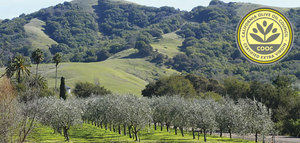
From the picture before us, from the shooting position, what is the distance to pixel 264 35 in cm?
3167

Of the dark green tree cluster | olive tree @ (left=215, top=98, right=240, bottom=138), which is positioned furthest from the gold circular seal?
olive tree @ (left=215, top=98, right=240, bottom=138)

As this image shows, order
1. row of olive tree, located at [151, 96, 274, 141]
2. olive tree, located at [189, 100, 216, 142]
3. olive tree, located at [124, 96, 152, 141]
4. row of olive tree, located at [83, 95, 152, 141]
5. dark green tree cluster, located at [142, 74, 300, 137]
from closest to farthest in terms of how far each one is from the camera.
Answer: olive tree, located at [124, 96, 152, 141], row of olive tree, located at [83, 95, 152, 141], row of olive tree, located at [151, 96, 274, 141], olive tree, located at [189, 100, 216, 142], dark green tree cluster, located at [142, 74, 300, 137]

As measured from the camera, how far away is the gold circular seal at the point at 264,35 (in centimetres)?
A: 3112

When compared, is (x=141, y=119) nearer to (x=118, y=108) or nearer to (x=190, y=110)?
(x=118, y=108)

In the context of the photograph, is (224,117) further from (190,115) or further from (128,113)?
(128,113)

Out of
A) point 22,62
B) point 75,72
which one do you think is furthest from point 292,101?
point 75,72

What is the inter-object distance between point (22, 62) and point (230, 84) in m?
78.0

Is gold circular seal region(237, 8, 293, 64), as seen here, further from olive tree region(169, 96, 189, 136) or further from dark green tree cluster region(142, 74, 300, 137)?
olive tree region(169, 96, 189, 136)

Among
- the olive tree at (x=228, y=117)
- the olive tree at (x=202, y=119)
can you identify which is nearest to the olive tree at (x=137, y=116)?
the olive tree at (x=202, y=119)

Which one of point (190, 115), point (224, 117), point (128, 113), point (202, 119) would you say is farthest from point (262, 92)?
point (128, 113)

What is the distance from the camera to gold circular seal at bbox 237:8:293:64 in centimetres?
3112

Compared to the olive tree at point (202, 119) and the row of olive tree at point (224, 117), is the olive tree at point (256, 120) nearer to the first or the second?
the row of olive tree at point (224, 117)

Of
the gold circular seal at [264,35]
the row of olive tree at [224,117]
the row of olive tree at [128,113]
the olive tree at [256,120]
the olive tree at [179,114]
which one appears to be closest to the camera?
the gold circular seal at [264,35]

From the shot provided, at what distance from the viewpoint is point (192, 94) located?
402 ft
